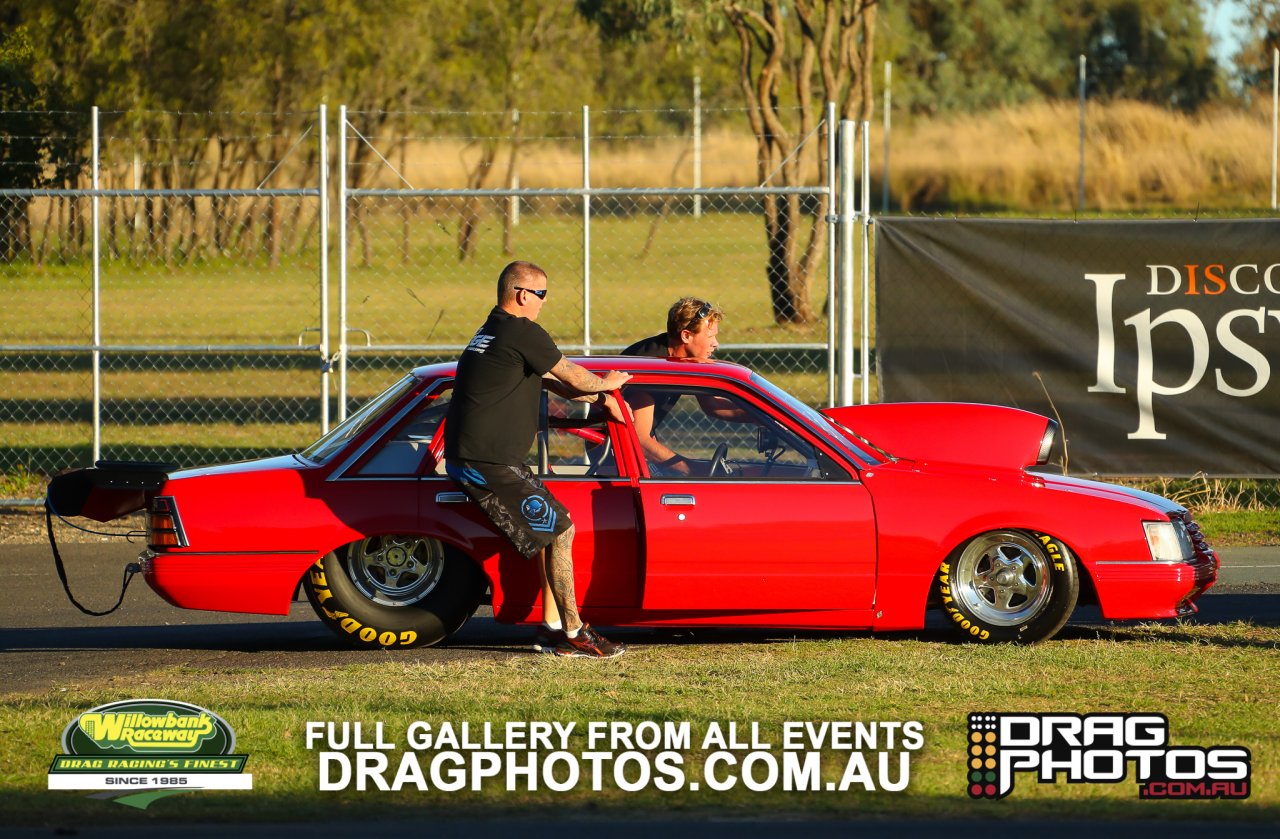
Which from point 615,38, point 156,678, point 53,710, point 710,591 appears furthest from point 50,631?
point 615,38

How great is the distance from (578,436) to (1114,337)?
196 inches

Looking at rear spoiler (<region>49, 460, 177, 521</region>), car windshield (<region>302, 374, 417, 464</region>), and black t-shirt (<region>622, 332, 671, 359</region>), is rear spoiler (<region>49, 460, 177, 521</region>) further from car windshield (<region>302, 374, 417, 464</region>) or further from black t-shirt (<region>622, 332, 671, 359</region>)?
black t-shirt (<region>622, 332, 671, 359</region>)

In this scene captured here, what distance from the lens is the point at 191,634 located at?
913 cm

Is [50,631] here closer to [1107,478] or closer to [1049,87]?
[1107,478]

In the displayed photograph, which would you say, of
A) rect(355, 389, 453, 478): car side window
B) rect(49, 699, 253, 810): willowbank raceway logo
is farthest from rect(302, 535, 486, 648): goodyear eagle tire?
rect(49, 699, 253, 810): willowbank raceway logo

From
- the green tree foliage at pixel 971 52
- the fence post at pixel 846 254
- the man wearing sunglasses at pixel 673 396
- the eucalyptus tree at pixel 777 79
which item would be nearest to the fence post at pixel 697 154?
the eucalyptus tree at pixel 777 79

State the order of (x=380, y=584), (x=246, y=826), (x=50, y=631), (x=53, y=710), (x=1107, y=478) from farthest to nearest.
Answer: (x=1107, y=478) → (x=50, y=631) → (x=380, y=584) → (x=53, y=710) → (x=246, y=826)

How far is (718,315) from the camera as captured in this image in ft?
31.1

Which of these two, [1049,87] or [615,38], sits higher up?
[1049,87]

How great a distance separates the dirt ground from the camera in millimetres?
12117

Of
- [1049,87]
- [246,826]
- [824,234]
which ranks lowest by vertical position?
[246,826]

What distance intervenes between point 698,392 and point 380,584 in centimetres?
173

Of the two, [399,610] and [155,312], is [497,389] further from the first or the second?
[155,312]

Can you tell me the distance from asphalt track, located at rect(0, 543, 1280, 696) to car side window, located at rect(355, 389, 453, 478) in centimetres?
85
